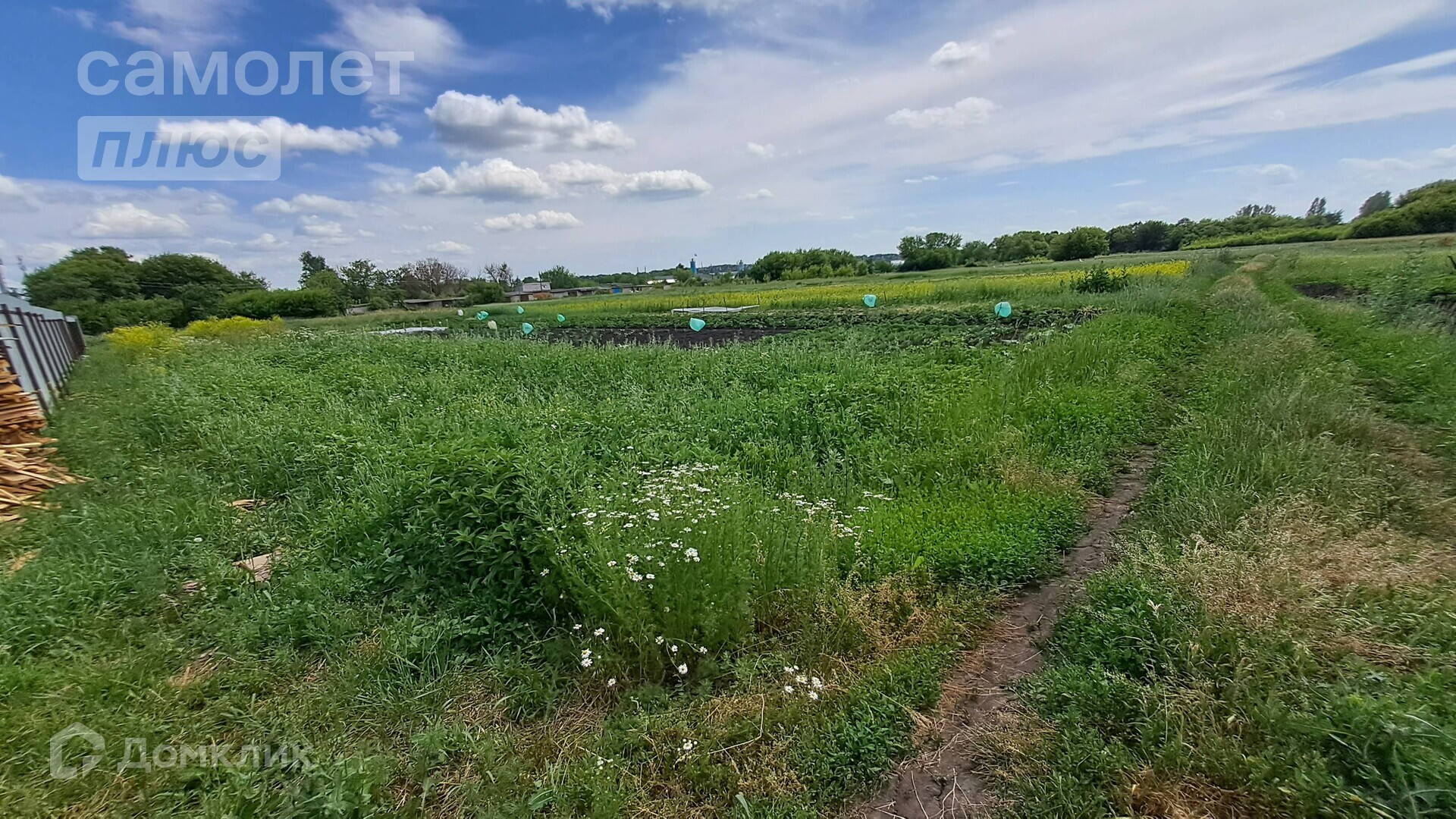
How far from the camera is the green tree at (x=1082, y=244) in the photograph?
65250mm

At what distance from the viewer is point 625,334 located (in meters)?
24.4

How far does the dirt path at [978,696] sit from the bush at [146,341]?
21.1 m

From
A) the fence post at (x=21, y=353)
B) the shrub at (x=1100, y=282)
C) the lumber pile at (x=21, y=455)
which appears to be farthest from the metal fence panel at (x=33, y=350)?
the shrub at (x=1100, y=282)

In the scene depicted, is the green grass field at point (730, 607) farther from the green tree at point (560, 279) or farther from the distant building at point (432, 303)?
the green tree at point (560, 279)

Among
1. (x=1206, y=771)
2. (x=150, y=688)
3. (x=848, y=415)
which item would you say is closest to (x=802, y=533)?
(x=1206, y=771)

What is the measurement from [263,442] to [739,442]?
5.70 m

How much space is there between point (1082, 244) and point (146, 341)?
261ft

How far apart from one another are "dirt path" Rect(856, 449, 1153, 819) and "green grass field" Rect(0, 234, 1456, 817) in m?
0.12

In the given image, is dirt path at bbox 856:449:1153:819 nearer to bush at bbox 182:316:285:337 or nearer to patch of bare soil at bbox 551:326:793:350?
patch of bare soil at bbox 551:326:793:350

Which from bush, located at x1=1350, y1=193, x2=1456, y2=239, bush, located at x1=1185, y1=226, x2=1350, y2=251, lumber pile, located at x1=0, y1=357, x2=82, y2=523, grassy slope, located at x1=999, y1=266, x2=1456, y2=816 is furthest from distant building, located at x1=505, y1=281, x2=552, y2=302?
bush, located at x1=1350, y1=193, x2=1456, y2=239

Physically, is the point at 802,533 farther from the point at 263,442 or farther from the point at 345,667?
the point at 263,442

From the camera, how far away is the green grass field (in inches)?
94.1

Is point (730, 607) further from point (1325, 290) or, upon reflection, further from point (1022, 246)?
point (1022, 246)

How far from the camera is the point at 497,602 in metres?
3.64
